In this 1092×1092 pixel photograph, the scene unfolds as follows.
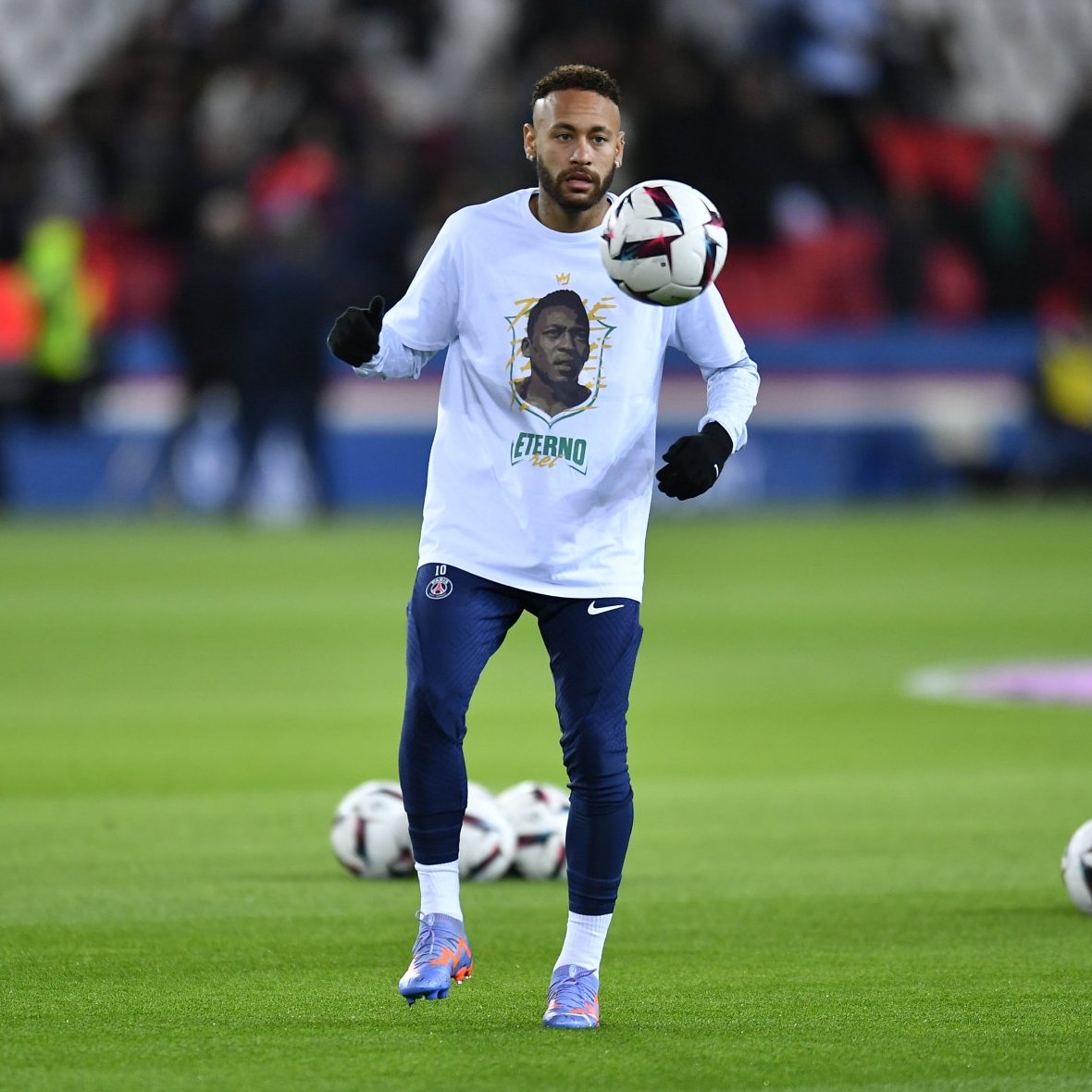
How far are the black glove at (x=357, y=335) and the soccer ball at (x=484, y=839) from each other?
7.04 ft

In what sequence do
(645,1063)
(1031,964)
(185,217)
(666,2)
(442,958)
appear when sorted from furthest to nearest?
(666,2) → (185,217) → (1031,964) → (442,958) → (645,1063)

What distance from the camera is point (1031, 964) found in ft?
21.9

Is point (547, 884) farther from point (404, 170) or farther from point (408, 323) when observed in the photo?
point (404, 170)

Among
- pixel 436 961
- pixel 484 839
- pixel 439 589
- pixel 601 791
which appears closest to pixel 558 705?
pixel 601 791

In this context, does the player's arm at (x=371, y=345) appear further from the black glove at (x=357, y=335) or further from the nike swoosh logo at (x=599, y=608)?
the nike swoosh logo at (x=599, y=608)

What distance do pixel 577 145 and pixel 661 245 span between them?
1.22ft

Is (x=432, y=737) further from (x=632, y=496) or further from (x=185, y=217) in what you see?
(x=185, y=217)

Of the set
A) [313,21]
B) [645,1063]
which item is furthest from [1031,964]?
[313,21]

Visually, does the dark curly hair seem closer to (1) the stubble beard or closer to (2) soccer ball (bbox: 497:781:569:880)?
(1) the stubble beard

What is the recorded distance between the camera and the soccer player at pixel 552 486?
19.8ft

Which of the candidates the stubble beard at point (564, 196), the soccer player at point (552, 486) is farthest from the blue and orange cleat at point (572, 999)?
the stubble beard at point (564, 196)

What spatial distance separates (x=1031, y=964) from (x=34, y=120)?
22474 mm

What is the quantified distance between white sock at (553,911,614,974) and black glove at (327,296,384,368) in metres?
1.48

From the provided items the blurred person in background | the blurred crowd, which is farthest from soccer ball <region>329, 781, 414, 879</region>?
the blurred person in background
